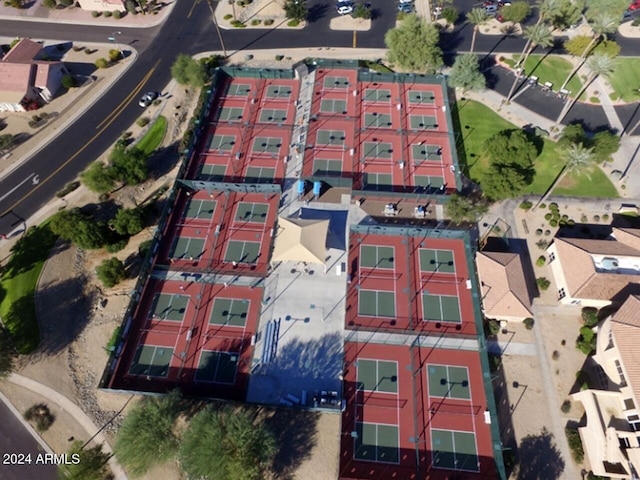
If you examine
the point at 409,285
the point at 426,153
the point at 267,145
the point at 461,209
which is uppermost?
the point at 267,145

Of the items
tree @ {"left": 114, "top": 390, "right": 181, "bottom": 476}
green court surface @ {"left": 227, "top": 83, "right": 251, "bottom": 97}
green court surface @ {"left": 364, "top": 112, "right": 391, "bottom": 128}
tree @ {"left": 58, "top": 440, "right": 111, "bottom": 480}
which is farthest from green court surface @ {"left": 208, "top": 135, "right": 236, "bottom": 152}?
tree @ {"left": 58, "top": 440, "right": 111, "bottom": 480}

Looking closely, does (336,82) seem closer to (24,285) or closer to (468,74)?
(468,74)

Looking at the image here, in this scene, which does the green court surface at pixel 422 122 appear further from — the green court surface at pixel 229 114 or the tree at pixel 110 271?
the tree at pixel 110 271

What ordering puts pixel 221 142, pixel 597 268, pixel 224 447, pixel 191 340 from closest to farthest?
A: pixel 224 447 < pixel 597 268 < pixel 191 340 < pixel 221 142

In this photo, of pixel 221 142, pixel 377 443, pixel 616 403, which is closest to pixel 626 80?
pixel 616 403

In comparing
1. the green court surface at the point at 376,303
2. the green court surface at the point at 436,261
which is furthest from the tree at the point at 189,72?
the green court surface at the point at 436,261

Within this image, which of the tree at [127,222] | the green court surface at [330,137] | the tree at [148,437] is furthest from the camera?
the green court surface at [330,137]
